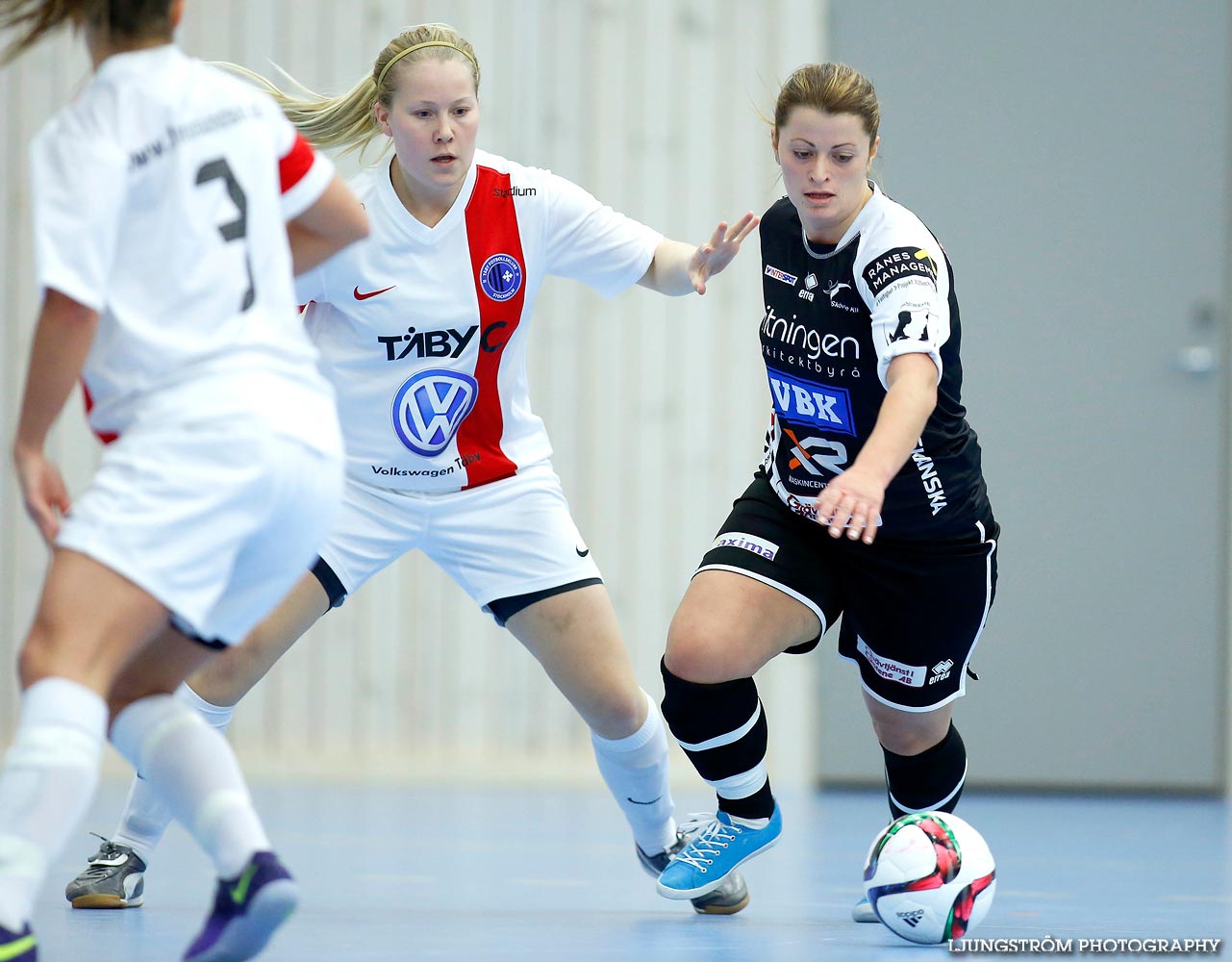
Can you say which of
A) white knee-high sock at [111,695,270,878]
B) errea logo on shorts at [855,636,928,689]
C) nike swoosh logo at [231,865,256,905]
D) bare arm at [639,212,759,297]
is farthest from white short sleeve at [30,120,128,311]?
errea logo on shorts at [855,636,928,689]

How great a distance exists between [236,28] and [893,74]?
285cm

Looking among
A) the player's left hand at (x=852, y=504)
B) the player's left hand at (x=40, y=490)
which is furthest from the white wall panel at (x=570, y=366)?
the player's left hand at (x=40, y=490)

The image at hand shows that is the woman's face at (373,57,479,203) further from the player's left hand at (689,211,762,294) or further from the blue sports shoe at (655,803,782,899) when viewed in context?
the blue sports shoe at (655,803,782,899)

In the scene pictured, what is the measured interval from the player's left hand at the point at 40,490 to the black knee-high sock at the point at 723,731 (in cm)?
143

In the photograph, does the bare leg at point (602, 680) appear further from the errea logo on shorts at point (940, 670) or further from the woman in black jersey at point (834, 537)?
the errea logo on shorts at point (940, 670)

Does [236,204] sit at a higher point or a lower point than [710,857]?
higher

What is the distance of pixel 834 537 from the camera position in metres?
3.04

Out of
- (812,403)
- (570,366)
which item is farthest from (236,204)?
(570,366)

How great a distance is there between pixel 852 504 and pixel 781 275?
0.85 meters

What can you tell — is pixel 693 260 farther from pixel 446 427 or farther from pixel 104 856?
pixel 104 856

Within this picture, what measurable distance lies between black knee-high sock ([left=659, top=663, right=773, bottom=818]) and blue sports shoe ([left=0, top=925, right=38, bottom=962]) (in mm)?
1451

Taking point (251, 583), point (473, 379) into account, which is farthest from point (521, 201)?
point (251, 583)

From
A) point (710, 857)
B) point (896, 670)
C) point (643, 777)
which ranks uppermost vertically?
point (896, 670)

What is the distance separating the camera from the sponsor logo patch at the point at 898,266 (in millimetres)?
2959
